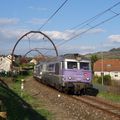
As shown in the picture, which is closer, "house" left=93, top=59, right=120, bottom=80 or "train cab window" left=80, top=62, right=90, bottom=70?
"train cab window" left=80, top=62, right=90, bottom=70

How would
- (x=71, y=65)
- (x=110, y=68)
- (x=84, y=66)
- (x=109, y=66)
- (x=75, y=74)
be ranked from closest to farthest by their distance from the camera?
(x=75, y=74) → (x=71, y=65) → (x=84, y=66) → (x=110, y=68) → (x=109, y=66)

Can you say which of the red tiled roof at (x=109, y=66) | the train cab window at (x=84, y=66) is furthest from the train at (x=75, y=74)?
the red tiled roof at (x=109, y=66)

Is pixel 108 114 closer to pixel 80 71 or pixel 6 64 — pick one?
pixel 80 71

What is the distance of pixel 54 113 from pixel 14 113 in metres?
2.81

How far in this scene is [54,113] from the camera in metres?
20.0

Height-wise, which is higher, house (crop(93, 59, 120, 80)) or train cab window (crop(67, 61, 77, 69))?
house (crop(93, 59, 120, 80))

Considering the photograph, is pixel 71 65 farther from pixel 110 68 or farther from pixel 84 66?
pixel 110 68

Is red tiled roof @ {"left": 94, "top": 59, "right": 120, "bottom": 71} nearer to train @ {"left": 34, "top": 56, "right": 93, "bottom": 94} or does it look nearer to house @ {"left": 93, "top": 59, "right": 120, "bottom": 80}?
house @ {"left": 93, "top": 59, "right": 120, "bottom": 80}

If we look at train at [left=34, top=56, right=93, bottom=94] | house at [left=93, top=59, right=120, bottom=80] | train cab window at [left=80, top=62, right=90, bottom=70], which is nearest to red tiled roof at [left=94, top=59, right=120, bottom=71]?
house at [left=93, top=59, right=120, bottom=80]

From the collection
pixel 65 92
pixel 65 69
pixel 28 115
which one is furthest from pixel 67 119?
pixel 65 92

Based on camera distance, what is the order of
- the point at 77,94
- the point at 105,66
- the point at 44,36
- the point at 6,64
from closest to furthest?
the point at 77,94 < the point at 44,36 < the point at 6,64 < the point at 105,66

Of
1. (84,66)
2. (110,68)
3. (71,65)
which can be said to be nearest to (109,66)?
(110,68)

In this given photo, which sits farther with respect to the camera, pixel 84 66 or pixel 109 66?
pixel 109 66

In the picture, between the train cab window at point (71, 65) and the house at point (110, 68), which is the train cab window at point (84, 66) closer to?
the train cab window at point (71, 65)
